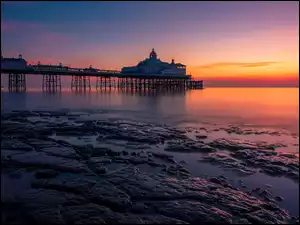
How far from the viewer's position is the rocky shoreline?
16.5 feet

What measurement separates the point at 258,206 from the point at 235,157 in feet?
13.4

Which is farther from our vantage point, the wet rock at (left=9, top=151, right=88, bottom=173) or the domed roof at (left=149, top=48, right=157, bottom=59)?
the domed roof at (left=149, top=48, right=157, bottom=59)

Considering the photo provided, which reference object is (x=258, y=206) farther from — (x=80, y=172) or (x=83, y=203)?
(x=80, y=172)

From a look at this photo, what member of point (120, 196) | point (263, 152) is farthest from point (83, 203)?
point (263, 152)

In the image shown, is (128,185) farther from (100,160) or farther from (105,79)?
(105,79)

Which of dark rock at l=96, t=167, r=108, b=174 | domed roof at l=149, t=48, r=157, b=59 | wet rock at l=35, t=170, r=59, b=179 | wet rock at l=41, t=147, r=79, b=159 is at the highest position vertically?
domed roof at l=149, t=48, r=157, b=59

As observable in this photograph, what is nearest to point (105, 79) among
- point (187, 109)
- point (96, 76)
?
point (96, 76)

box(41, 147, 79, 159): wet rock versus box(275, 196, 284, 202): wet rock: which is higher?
box(41, 147, 79, 159): wet rock

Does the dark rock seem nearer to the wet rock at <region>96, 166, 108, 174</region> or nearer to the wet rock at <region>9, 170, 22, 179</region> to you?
the wet rock at <region>96, 166, 108, 174</region>

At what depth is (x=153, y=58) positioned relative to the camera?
98.7 meters

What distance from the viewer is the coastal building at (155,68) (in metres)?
95.6

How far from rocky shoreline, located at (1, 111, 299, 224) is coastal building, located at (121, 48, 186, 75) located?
84941mm

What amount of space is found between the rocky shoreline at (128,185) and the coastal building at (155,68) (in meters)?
84.9

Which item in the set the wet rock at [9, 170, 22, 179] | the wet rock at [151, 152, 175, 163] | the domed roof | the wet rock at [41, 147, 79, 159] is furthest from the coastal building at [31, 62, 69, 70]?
the wet rock at [9, 170, 22, 179]
